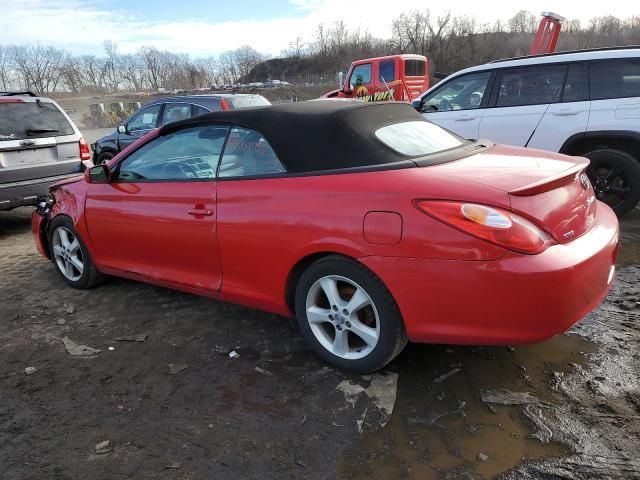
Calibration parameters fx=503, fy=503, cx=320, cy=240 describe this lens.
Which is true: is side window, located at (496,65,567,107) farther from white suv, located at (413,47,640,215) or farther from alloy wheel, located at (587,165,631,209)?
alloy wheel, located at (587,165,631,209)

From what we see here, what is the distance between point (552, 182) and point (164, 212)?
244 cm

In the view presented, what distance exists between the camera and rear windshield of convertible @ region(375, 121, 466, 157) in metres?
3.00

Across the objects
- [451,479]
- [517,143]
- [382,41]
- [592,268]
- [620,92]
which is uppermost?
[382,41]

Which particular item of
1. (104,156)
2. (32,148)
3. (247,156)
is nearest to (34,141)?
(32,148)

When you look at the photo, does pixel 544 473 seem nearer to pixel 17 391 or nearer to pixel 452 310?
pixel 452 310

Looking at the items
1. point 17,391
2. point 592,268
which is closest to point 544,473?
point 592,268

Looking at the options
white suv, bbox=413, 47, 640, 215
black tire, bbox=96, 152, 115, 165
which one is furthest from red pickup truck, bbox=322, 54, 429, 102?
white suv, bbox=413, 47, 640, 215

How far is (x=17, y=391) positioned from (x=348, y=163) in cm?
232

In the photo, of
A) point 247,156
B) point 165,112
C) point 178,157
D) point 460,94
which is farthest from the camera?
point 165,112

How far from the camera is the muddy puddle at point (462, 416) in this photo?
2.19 metres

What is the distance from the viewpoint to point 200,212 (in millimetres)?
3268

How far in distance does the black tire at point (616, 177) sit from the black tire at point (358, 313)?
3947 mm

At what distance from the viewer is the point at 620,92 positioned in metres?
5.33

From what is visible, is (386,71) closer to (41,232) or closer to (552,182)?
(41,232)
